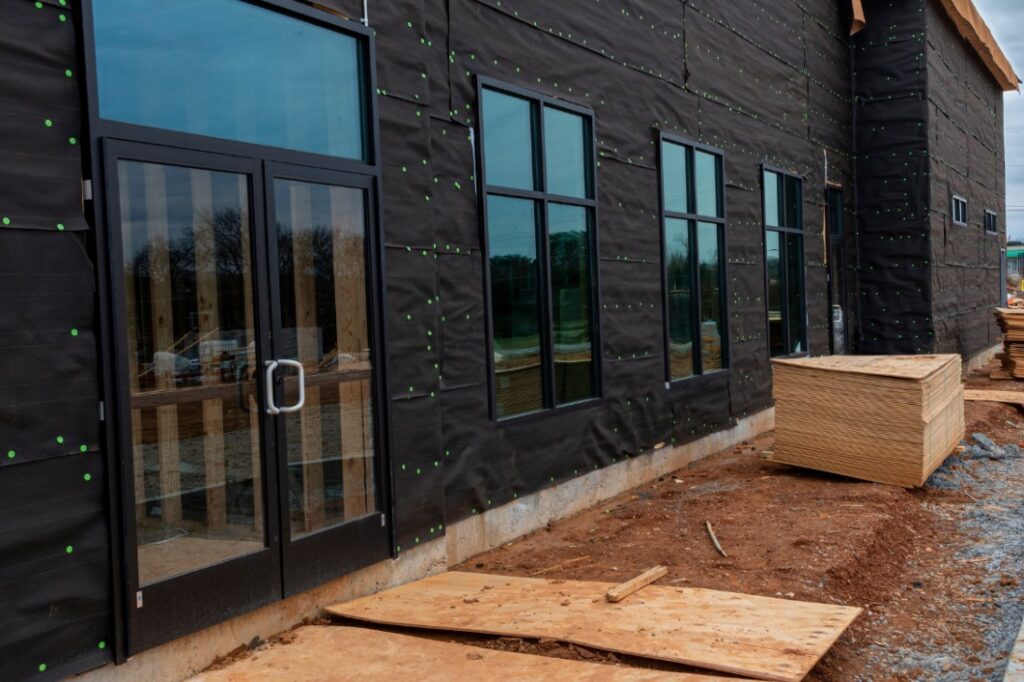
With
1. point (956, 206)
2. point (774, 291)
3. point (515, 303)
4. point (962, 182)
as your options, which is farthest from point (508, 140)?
point (962, 182)

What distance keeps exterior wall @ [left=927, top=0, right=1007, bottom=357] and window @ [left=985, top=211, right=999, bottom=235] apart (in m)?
0.18

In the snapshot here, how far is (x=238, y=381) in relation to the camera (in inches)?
190

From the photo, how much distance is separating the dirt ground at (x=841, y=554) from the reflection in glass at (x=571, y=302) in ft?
3.70

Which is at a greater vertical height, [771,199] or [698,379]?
[771,199]

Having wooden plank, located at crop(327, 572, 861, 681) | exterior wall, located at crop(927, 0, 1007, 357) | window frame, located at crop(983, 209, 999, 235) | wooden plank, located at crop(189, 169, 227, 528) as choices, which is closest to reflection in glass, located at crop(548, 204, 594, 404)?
wooden plank, located at crop(327, 572, 861, 681)

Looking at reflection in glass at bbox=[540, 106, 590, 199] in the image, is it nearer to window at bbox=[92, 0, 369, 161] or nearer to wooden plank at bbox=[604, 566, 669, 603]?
window at bbox=[92, 0, 369, 161]

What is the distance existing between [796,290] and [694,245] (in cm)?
385

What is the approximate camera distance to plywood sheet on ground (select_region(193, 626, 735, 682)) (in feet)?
14.5

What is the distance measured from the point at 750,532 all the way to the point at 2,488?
5317mm

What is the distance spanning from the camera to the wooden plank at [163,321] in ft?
14.4

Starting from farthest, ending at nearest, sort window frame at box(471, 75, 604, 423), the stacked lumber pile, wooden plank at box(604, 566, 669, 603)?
1. the stacked lumber pile
2. window frame at box(471, 75, 604, 423)
3. wooden plank at box(604, 566, 669, 603)

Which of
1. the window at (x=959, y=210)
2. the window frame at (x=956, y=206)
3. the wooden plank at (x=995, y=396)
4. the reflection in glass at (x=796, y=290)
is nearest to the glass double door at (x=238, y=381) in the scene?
the reflection in glass at (x=796, y=290)

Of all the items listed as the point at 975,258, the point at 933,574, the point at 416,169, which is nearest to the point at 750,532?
the point at 933,574

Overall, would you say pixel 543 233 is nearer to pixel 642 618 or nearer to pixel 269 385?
pixel 269 385
